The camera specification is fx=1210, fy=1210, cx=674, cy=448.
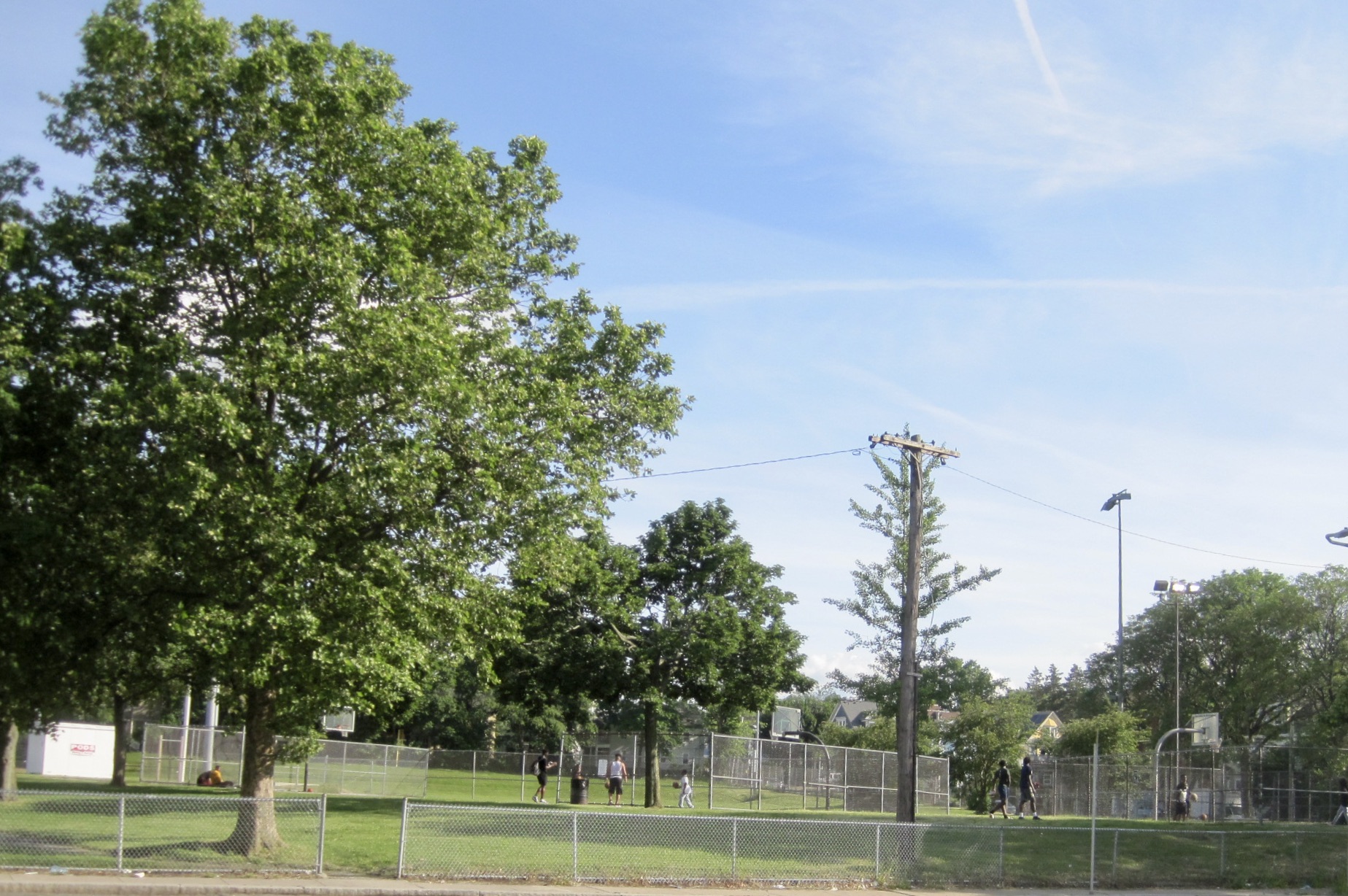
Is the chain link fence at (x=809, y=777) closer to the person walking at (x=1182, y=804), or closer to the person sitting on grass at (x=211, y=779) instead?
the person walking at (x=1182, y=804)

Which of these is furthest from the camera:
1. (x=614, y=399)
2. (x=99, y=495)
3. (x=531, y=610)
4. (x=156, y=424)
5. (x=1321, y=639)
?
(x=1321, y=639)

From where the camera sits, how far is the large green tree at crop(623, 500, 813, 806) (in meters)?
35.9

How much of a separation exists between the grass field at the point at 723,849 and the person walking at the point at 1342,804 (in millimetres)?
6691

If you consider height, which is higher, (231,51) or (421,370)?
(231,51)

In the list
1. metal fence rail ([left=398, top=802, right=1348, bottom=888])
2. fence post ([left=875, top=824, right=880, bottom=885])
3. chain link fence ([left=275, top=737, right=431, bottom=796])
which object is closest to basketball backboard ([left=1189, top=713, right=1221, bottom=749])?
metal fence rail ([left=398, top=802, right=1348, bottom=888])

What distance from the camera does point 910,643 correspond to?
2458 cm

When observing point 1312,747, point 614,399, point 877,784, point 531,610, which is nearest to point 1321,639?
point 1312,747

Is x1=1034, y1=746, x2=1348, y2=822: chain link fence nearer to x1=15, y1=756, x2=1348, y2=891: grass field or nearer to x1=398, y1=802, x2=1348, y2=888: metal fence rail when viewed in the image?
x1=15, y1=756, x2=1348, y2=891: grass field

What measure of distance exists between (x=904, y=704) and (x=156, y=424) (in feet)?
49.1

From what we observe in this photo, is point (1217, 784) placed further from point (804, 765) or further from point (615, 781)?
point (615, 781)

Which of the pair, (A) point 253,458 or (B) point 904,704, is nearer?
(A) point 253,458

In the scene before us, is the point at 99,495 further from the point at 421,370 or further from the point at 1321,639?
the point at 1321,639

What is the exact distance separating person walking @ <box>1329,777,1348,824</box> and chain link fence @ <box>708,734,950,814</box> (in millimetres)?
12252

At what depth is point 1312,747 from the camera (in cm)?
4534
